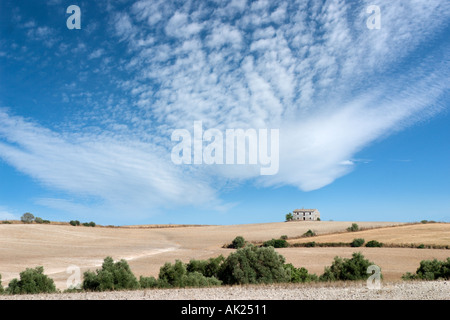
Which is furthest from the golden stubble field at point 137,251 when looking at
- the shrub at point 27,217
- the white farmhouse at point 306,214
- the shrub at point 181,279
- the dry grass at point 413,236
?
the white farmhouse at point 306,214

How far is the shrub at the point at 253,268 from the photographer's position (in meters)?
22.2

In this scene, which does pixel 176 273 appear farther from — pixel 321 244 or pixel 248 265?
pixel 321 244

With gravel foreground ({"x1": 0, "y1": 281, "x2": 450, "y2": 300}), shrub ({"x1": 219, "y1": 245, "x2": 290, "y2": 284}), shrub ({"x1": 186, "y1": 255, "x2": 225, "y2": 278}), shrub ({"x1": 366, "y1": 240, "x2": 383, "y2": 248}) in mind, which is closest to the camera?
gravel foreground ({"x1": 0, "y1": 281, "x2": 450, "y2": 300})

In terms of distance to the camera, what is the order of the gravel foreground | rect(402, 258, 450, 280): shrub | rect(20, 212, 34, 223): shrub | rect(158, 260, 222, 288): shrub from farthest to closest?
rect(20, 212, 34, 223): shrub → rect(402, 258, 450, 280): shrub → rect(158, 260, 222, 288): shrub → the gravel foreground

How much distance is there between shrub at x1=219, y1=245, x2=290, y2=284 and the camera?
22234mm

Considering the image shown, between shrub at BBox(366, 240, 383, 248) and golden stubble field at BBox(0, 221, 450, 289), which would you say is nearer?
golden stubble field at BBox(0, 221, 450, 289)

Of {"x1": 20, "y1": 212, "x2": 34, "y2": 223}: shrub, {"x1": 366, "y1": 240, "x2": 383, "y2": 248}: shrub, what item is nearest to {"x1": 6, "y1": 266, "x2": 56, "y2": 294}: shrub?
{"x1": 366, "y1": 240, "x2": 383, "y2": 248}: shrub

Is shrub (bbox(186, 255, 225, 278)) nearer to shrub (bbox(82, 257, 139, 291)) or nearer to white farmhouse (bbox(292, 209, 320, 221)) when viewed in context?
shrub (bbox(82, 257, 139, 291))

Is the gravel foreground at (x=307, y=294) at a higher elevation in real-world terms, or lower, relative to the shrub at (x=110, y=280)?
higher

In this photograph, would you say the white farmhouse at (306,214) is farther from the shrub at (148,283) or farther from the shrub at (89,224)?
the shrub at (148,283)
